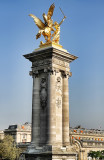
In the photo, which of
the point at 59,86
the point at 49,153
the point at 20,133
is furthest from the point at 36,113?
the point at 20,133

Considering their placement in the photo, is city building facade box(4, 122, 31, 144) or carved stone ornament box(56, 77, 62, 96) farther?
city building facade box(4, 122, 31, 144)

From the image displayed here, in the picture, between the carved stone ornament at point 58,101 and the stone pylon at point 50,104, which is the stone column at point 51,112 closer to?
the stone pylon at point 50,104

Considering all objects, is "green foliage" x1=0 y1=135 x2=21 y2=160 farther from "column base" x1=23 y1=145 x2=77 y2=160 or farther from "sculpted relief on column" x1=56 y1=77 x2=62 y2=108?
"sculpted relief on column" x1=56 y1=77 x2=62 y2=108

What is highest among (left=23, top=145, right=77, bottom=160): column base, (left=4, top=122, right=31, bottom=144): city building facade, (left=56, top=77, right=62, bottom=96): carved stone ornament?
(left=56, top=77, right=62, bottom=96): carved stone ornament

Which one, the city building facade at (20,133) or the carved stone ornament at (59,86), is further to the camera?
the city building facade at (20,133)

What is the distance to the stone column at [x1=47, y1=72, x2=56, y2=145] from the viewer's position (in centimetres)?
2374

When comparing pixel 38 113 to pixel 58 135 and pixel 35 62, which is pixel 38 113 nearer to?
pixel 58 135

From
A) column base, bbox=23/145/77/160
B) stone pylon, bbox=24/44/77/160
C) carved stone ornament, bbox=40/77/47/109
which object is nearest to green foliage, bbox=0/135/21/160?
column base, bbox=23/145/77/160

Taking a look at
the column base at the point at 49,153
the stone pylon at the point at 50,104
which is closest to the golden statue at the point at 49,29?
the stone pylon at the point at 50,104

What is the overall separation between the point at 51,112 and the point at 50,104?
0.68m

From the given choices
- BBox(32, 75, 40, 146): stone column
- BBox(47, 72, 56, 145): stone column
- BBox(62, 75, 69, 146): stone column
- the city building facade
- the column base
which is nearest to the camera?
the column base

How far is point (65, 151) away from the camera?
80.1 ft

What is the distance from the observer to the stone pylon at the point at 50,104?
78.4ft

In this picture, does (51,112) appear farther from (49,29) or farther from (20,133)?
(20,133)
